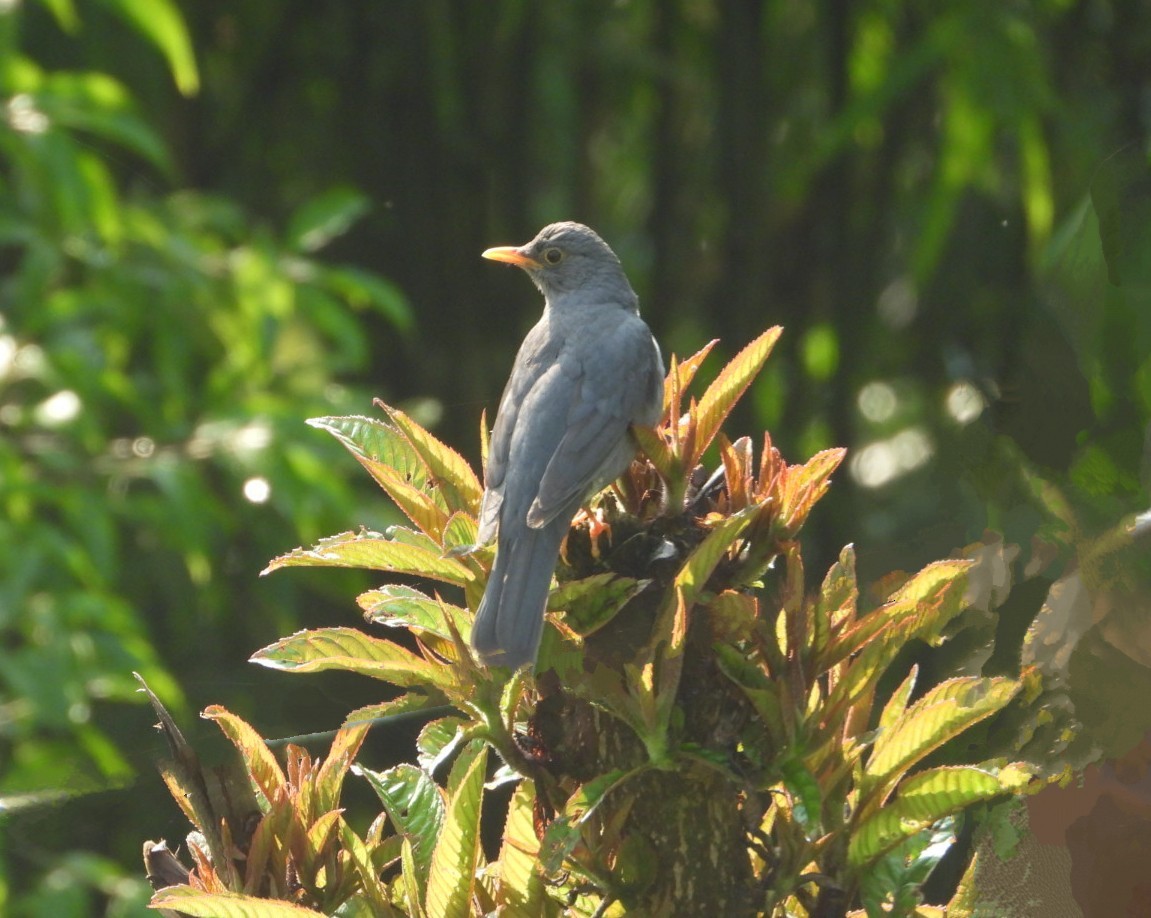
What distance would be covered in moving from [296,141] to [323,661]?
120 inches

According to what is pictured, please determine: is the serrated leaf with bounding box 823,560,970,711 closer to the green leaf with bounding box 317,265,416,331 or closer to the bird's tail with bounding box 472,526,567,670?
the bird's tail with bounding box 472,526,567,670

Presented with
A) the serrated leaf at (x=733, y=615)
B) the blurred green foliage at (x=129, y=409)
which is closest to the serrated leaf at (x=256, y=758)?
the serrated leaf at (x=733, y=615)

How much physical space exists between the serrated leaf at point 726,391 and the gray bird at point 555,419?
63 millimetres

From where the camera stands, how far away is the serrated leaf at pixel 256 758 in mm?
838

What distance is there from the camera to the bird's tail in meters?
0.71

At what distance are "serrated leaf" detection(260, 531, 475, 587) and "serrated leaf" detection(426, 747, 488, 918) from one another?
96mm

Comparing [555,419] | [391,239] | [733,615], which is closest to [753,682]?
[733,615]

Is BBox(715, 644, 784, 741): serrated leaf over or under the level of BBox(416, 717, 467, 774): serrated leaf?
over

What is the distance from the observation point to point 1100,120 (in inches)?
120

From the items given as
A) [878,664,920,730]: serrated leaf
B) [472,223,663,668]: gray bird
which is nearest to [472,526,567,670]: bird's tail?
[472,223,663,668]: gray bird

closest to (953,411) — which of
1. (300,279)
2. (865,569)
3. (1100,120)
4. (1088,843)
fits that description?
(865,569)

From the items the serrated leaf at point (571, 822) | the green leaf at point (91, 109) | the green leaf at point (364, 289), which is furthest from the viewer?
the green leaf at point (364, 289)

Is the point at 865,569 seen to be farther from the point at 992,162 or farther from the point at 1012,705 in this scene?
the point at 992,162

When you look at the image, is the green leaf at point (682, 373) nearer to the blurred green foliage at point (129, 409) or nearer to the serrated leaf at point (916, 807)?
the serrated leaf at point (916, 807)
